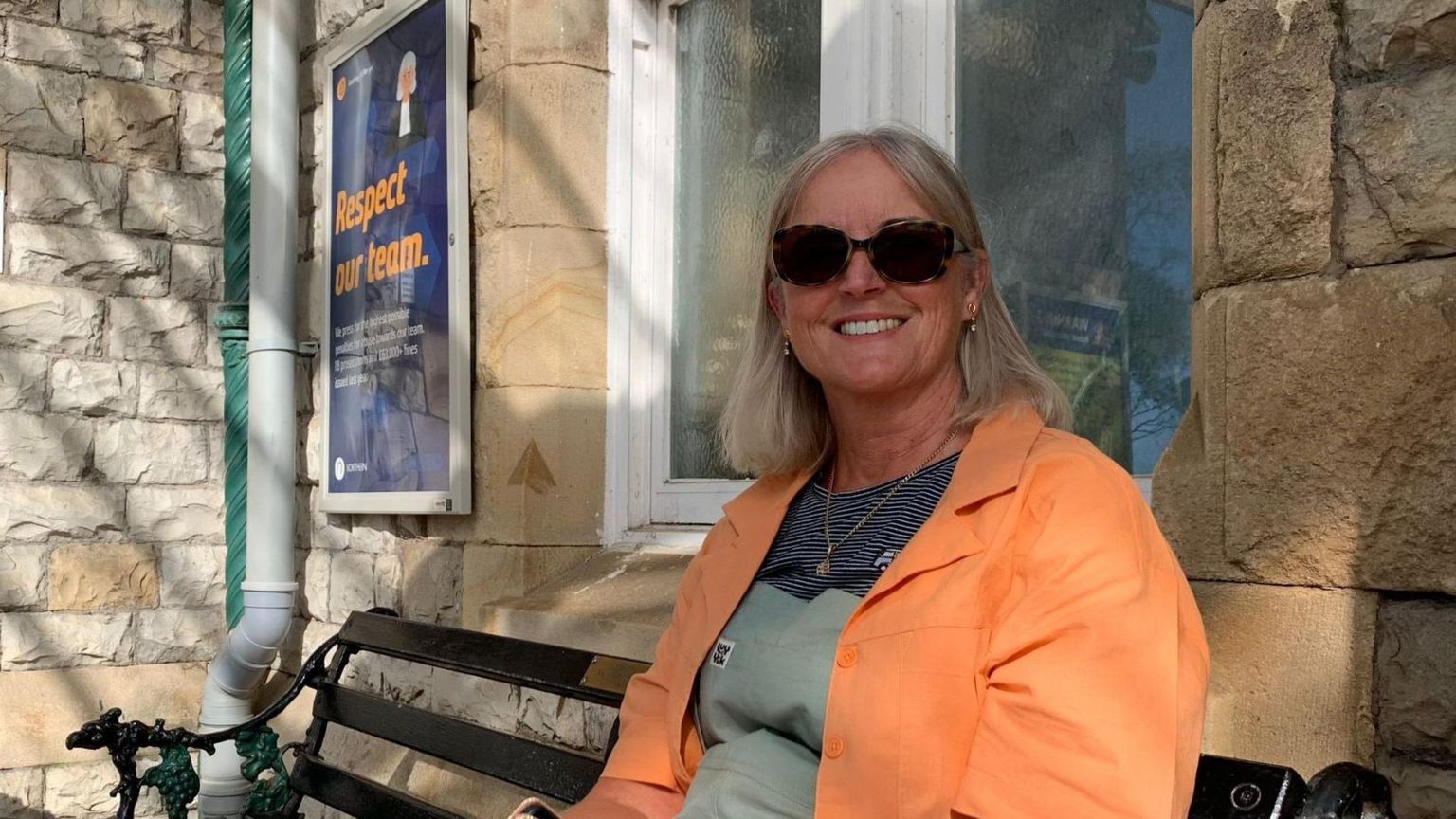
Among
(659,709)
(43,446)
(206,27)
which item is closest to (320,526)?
(43,446)

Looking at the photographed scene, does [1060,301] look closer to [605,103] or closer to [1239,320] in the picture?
[1239,320]

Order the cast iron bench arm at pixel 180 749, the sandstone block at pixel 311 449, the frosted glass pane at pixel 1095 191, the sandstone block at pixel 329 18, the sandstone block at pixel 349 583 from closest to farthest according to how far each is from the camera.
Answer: the frosted glass pane at pixel 1095 191, the cast iron bench arm at pixel 180 749, the sandstone block at pixel 349 583, the sandstone block at pixel 329 18, the sandstone block at pixel 311 449

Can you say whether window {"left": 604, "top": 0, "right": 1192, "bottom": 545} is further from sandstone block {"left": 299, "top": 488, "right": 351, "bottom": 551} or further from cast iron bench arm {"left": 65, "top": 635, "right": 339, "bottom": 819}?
sandstone block {"left": 299, "top": 488, "right": 351, "bottom": 551}

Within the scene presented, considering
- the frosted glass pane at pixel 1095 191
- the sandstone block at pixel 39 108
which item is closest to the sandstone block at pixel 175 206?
the sandstone block at pixel 39 108

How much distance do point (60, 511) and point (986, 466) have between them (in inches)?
150

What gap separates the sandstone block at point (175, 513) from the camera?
4.67 m

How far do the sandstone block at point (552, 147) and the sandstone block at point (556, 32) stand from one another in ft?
0.11

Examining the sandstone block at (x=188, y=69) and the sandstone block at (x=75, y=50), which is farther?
the sandstone block at (x=188, y=69)

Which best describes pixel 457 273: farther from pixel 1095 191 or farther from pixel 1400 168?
pixel 1400 168

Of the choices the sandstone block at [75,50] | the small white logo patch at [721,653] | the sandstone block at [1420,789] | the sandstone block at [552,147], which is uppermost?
the sandstone block at [75,50]

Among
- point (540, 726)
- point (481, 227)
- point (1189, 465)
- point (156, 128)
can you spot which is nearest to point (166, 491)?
point (156, 128)

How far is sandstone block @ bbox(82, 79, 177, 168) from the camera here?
4.62m

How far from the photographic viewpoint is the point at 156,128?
15.6 feet

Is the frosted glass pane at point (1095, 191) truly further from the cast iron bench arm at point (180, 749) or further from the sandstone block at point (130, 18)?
the sandstone block at point (130, 18)
